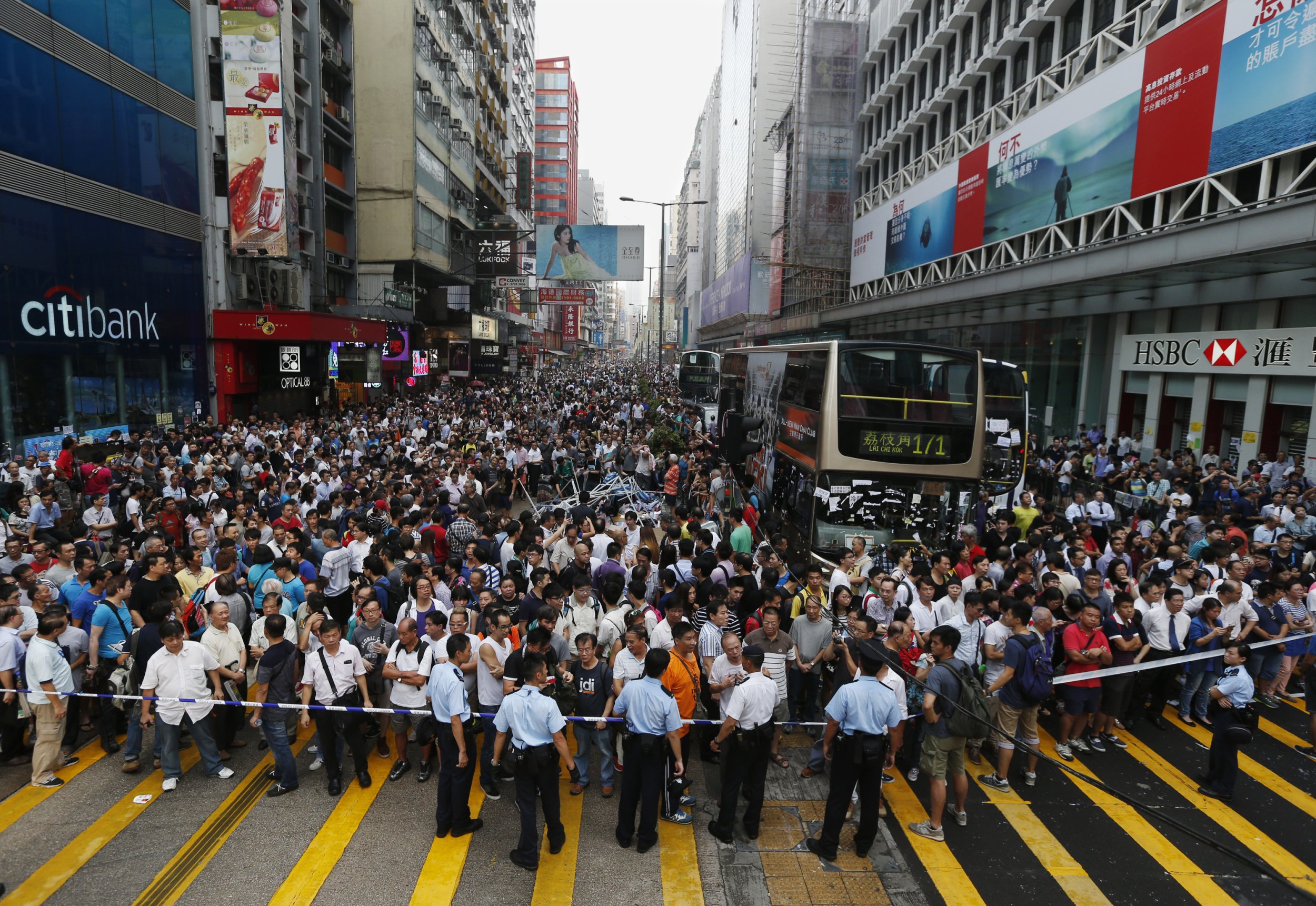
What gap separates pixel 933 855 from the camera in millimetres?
5680

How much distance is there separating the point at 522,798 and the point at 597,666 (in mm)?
1192

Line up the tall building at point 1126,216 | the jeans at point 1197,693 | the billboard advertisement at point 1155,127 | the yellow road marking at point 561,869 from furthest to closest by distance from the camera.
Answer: the tall building at point 1126,216 < the billboard advertisement at point 1155,127 < the jeans at point 1197,693 < the yellow road marking at point 561,869

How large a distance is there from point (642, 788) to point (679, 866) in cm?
61

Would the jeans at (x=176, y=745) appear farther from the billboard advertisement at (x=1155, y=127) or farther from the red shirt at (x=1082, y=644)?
the billboard advertisement at (x=1155, y=127)

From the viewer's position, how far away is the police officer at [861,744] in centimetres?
530

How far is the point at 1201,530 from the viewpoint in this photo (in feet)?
35.2

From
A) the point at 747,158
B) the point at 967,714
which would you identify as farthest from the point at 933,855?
the point at 747,158

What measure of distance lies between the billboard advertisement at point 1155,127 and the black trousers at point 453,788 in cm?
1773

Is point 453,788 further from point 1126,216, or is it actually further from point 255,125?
point 255,125

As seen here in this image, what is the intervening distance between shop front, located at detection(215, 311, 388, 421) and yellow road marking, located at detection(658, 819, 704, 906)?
76.0 feet

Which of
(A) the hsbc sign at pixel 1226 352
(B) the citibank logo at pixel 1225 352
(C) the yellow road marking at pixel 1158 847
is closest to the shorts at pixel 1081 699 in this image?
(C) the yellow road marking at pixel 1158 847

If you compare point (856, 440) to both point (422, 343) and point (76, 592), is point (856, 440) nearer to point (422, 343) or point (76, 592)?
point (76, 592)

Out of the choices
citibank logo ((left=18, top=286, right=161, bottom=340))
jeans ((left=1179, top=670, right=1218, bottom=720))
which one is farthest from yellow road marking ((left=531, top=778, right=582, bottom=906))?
citibank logo ((left=18, top=286, right=161, bottom=340))

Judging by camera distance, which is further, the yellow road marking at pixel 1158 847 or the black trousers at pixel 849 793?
the black trousers at pixel 849 793
